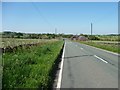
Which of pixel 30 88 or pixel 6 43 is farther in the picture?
pixel 6 43

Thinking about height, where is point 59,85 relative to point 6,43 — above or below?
below

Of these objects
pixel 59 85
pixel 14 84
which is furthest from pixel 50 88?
pixel 14 84

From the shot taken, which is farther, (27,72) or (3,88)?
(27,72)

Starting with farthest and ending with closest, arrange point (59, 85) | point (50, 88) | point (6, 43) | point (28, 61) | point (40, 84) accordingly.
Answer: point (6, 43) < point (28, 61) < point (59, 85) < point (50, 88) < point (40, 84)

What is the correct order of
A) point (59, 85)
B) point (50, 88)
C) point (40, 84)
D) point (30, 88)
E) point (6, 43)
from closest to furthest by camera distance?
point (30, 88), point (40, 84), point (50, 88), point (59, 85), point (6, 43)

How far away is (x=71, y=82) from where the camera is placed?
10.2 m

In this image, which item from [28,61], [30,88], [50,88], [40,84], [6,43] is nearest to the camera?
[30,88]

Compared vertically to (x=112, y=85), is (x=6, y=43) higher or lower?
higher

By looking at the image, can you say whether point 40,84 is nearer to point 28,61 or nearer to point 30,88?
point 30,88

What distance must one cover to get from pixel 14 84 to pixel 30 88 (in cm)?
63

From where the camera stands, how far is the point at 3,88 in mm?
6879

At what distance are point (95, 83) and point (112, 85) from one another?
67 centimetres

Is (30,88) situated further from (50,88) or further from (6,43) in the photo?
(6,43)

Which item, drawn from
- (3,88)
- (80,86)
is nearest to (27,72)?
(80,86)
